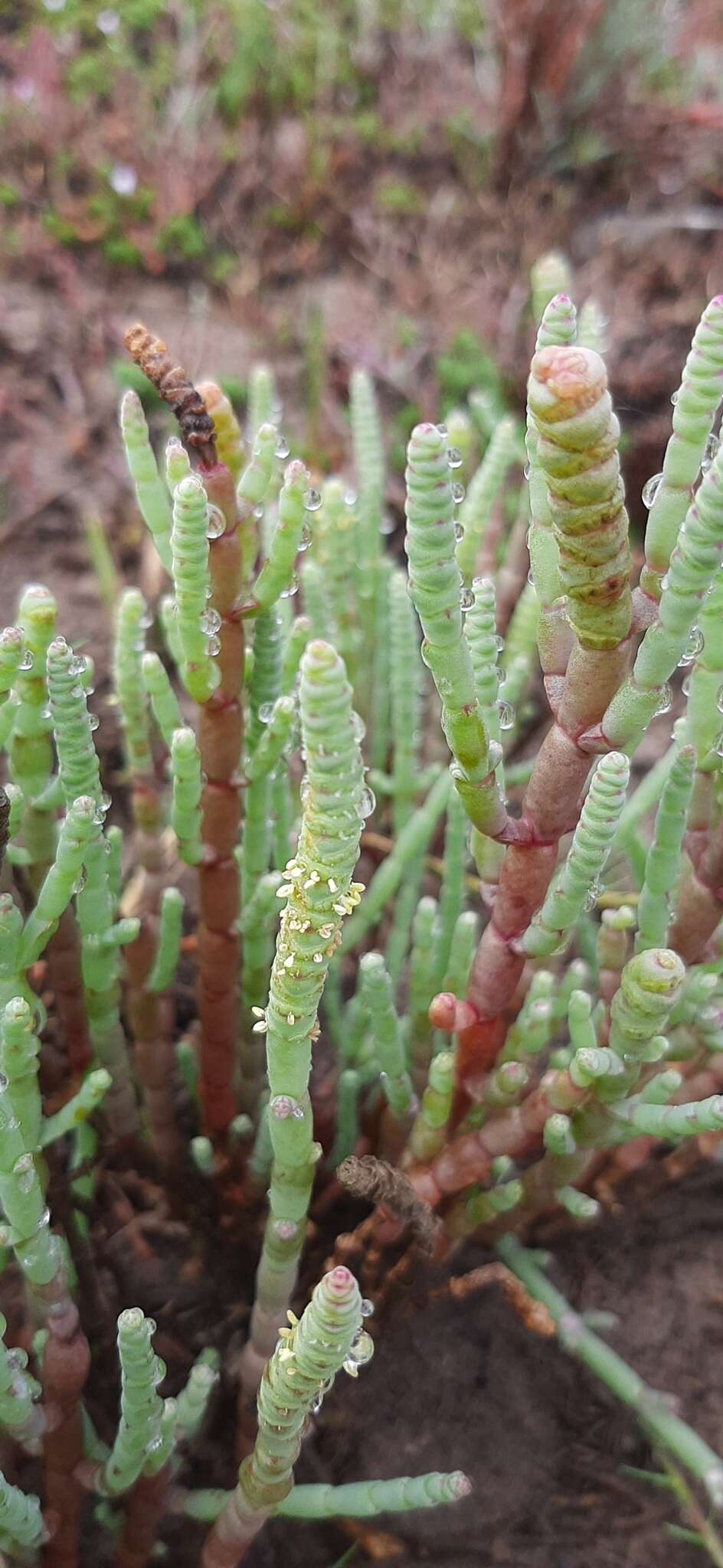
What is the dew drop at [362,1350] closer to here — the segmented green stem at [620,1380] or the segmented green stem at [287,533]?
the segmented green stem at [620,1380]

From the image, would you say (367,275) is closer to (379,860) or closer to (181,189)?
(181,189)

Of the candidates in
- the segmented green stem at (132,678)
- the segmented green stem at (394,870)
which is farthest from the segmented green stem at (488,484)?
the segmented green stem at (132,678)

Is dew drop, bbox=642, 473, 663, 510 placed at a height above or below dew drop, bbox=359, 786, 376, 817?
above

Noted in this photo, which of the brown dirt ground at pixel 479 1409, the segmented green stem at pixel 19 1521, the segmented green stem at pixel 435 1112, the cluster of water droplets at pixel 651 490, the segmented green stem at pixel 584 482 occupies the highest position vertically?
the cluster of water droplets at pixel 651 490

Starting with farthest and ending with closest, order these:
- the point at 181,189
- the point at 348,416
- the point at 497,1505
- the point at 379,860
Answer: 1. the point at 181,189
2. the point at 348,416
3. the point at 379,860
4. the point at 497,1505

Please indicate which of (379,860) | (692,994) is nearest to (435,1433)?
(692,994)

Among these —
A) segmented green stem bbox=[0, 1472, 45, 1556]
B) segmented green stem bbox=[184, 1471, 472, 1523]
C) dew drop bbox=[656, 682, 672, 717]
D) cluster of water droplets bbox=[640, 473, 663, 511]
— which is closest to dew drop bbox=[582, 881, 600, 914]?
dew drop bbox=[656, 682, 672, 717]

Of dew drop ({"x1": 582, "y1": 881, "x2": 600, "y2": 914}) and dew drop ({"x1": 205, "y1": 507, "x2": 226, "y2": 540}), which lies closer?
dew drop ({"x1": 582, "y1": 881, "x2": 600, "y2": 914})

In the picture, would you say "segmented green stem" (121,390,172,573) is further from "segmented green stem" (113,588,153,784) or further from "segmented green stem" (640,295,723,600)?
"segmented green stem" (640,295,723,600)

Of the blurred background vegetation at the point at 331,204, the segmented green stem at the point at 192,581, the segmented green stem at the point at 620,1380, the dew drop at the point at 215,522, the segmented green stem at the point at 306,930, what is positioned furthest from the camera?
the blurred background vegetation at the point at 331,204
